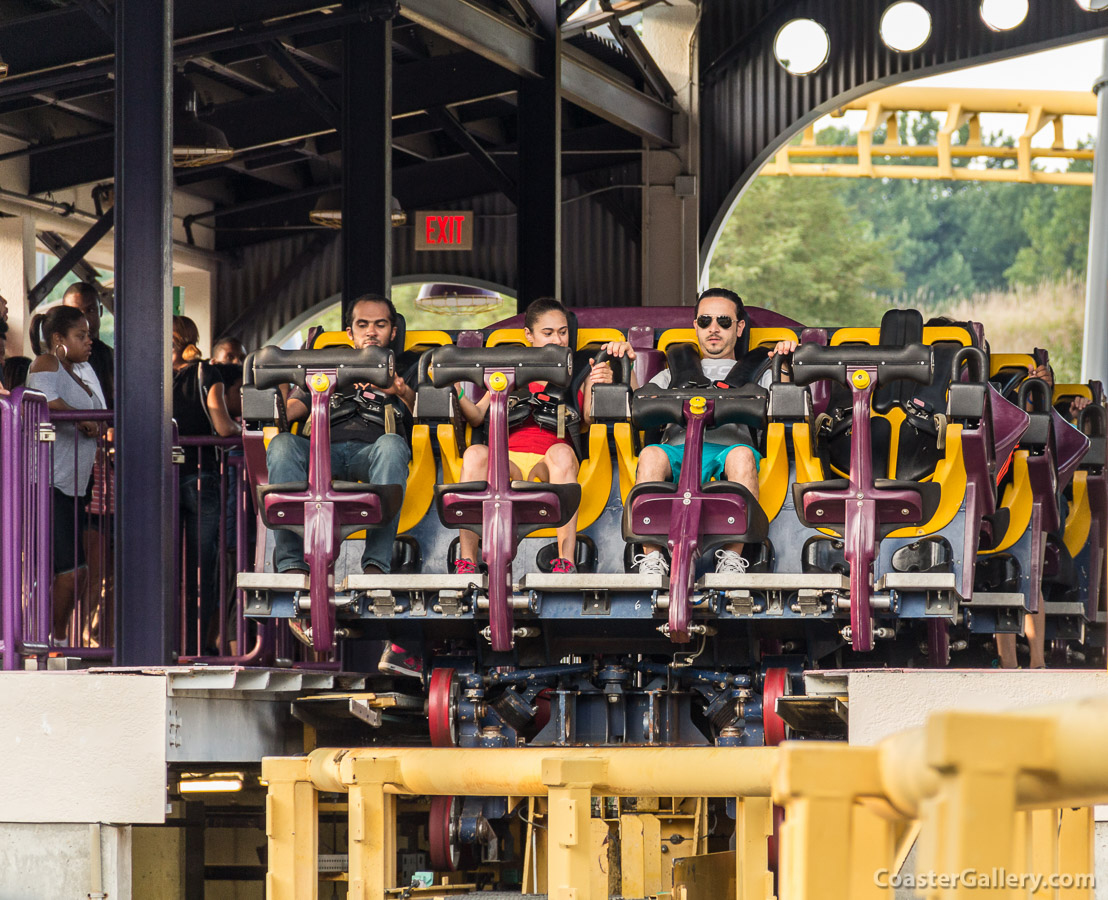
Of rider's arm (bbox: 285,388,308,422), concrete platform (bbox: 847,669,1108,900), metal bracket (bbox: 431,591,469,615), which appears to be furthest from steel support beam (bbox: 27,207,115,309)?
concrete platform (bbox: 847,669,1108,900)

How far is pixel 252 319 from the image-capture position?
67.1ft

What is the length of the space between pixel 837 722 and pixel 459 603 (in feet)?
5.04

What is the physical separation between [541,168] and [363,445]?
23.6ft

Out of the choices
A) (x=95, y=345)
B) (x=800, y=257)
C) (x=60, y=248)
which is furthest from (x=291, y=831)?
(x=800, y=257)

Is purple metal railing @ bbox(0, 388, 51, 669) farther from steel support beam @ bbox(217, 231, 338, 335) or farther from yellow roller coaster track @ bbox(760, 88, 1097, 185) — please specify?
yellow roller coaster track @ bbox(760, 88, 1097, 185)

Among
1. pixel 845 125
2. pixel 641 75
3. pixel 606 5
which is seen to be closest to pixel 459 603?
pixel 606 5

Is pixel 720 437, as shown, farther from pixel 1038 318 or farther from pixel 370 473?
pixel 1038 318

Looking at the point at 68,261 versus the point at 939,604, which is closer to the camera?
the point at 939,604

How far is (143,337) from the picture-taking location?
25.3 ft

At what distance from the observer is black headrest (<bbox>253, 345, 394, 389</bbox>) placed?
6.83 metres

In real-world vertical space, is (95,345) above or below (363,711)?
above

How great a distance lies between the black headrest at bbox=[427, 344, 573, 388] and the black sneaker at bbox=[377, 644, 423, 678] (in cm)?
175

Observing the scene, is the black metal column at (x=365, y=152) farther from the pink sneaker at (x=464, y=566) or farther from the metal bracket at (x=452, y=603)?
the metal bracket at (x=452, y=603)

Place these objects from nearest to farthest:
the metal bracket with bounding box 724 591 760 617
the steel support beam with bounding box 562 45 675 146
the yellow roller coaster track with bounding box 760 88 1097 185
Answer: the metal bracket with bounding box 724 591 760 617 < the steel support beam with bounding box 562 45 675 146 < the yellow roller coaster track with bounding box 760 88 1097 185
